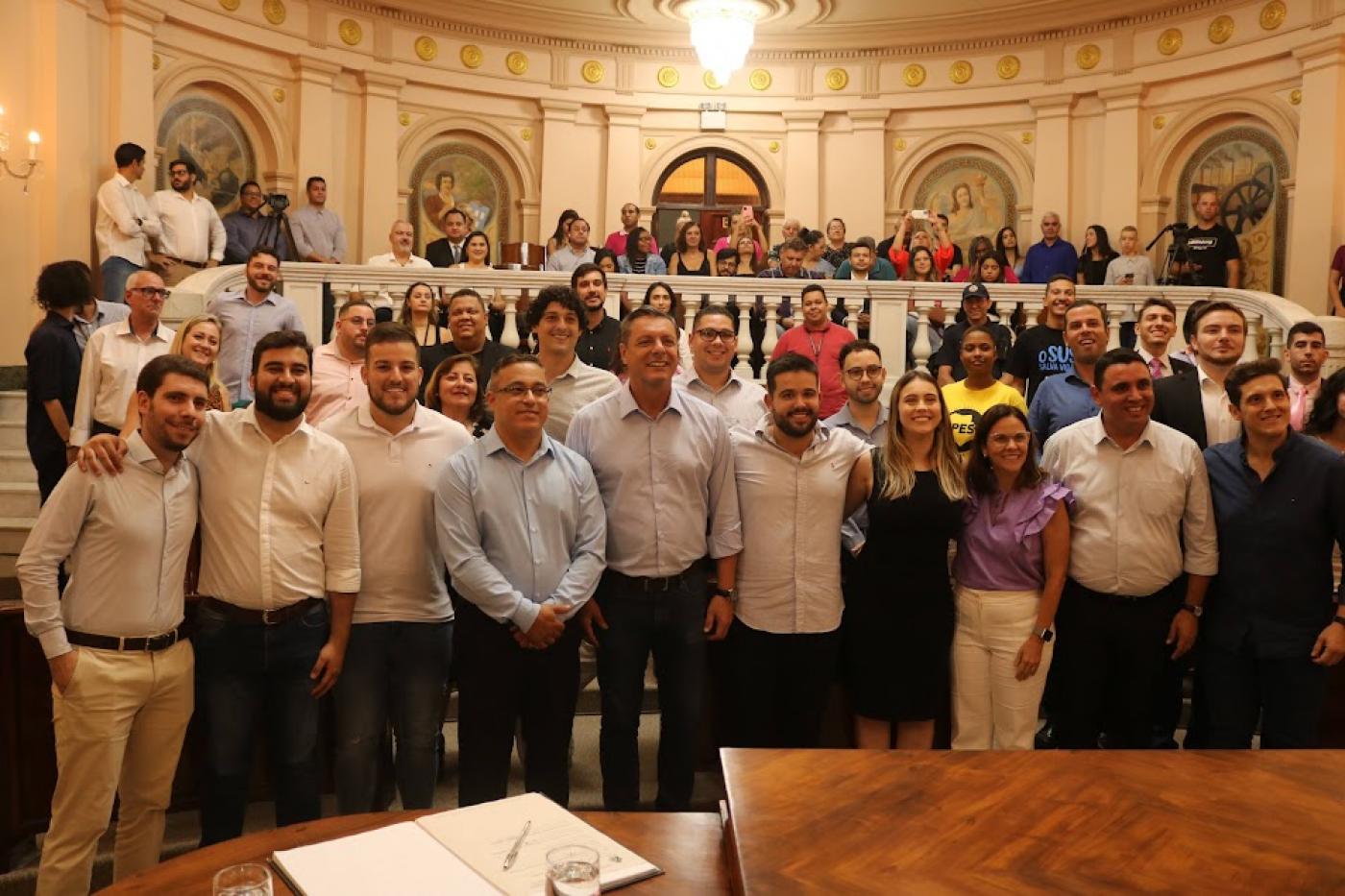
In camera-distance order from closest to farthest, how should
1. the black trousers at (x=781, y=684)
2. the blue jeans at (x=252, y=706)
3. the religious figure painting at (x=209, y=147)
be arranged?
1. the blue jeans at (x=252, y=706)
2. the black trousers at (x=781, y=684)
3. the religious figure painting at (x=209, y=147)

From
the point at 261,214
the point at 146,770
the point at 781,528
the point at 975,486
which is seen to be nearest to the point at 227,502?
the point at 146,770

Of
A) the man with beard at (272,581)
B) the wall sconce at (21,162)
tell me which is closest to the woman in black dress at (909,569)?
the man with beard at (272,581)

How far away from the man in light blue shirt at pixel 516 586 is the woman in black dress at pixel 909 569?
0.89 meters

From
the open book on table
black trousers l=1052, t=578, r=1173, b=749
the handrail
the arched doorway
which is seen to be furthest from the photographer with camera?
the open book on table

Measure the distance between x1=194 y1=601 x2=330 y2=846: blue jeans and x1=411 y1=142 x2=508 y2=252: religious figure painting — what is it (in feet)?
31.5

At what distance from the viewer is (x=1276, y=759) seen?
2096 mm

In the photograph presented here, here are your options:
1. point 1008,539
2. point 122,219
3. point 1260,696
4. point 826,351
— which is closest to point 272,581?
point 1008,539

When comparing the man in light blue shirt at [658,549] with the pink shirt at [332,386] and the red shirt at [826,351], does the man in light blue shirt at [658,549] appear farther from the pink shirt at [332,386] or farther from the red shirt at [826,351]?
the red shirt at [826,351]

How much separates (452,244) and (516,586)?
19.5ft

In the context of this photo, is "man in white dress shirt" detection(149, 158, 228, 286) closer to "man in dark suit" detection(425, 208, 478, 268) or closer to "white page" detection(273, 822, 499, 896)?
"man in dark suit" detection(425, 208, 478, 268)

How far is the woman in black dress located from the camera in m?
3.39

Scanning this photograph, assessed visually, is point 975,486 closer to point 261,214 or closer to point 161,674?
point 161,674

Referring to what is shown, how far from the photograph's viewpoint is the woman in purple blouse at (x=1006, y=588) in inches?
134

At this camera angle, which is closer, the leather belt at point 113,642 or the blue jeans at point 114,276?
the leather belt at point 113,642
